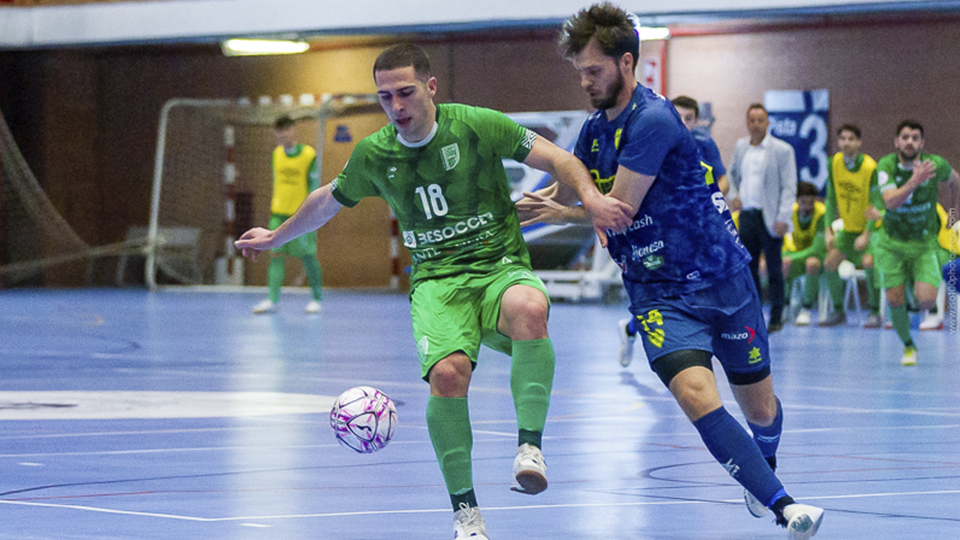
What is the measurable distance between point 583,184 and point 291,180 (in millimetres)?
11559

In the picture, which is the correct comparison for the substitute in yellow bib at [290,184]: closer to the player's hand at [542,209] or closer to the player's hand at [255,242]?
the player's hand at [255,242]

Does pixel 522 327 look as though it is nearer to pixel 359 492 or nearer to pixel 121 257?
pixel 359 492

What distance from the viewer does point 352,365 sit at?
1019cm

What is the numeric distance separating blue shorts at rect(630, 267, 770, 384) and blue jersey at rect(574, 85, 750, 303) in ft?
0.11

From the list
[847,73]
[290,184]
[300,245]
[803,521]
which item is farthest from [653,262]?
[847,73]

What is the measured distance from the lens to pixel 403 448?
20.8 feet

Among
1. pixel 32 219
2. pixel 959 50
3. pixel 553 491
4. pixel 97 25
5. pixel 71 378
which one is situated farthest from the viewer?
pixel 32 219

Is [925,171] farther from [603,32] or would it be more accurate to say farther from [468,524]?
[468,524]

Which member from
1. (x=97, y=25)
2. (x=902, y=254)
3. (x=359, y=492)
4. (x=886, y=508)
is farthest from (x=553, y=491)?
(x=97, y=25)

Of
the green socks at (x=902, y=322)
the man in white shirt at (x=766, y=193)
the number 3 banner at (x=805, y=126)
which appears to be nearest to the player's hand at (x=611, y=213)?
the green socks at (x=902, y=322)

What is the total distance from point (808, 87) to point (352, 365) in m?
10.8

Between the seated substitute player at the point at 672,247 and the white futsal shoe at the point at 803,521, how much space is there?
0.17 m

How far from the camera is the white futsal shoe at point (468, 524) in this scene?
161 inches

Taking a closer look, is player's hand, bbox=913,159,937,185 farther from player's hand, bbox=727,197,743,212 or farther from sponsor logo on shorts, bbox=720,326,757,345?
sponsor logo on shorts, bbox=720,326,757,345
